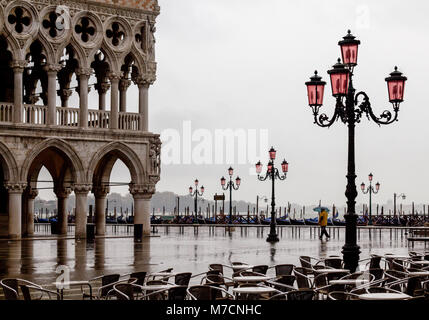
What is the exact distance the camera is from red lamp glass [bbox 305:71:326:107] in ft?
54.6

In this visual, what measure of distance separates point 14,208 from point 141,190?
243 inches

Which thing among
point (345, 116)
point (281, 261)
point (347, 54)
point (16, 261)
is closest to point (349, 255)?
point (345, 116)

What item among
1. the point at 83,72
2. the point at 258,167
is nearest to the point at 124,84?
the point at 83,72

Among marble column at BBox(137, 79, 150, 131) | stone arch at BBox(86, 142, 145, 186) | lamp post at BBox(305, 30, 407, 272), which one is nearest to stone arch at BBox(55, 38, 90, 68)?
marble column at BBox(137, 79, 150, 131)

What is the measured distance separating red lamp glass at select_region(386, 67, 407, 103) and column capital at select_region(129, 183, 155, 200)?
71.4 ft

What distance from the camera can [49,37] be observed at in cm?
3494

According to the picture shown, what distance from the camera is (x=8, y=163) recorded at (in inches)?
1329

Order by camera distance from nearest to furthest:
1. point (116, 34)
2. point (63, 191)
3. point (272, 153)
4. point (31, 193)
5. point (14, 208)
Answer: point (14, 208), point (272, 153), point (116, 34), point (31, 193), point (63, 191)

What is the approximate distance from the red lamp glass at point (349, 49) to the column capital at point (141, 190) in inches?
870

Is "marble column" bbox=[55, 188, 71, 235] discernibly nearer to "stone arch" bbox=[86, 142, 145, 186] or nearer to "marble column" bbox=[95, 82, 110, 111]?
"stone arch" bbox=[86, 142, 145, 186]

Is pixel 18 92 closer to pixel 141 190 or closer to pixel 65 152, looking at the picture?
pixel 65 152

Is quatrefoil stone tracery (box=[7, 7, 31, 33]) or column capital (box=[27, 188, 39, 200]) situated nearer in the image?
quatrefoil stone tracery (box=[7, 7, 31, 33])
